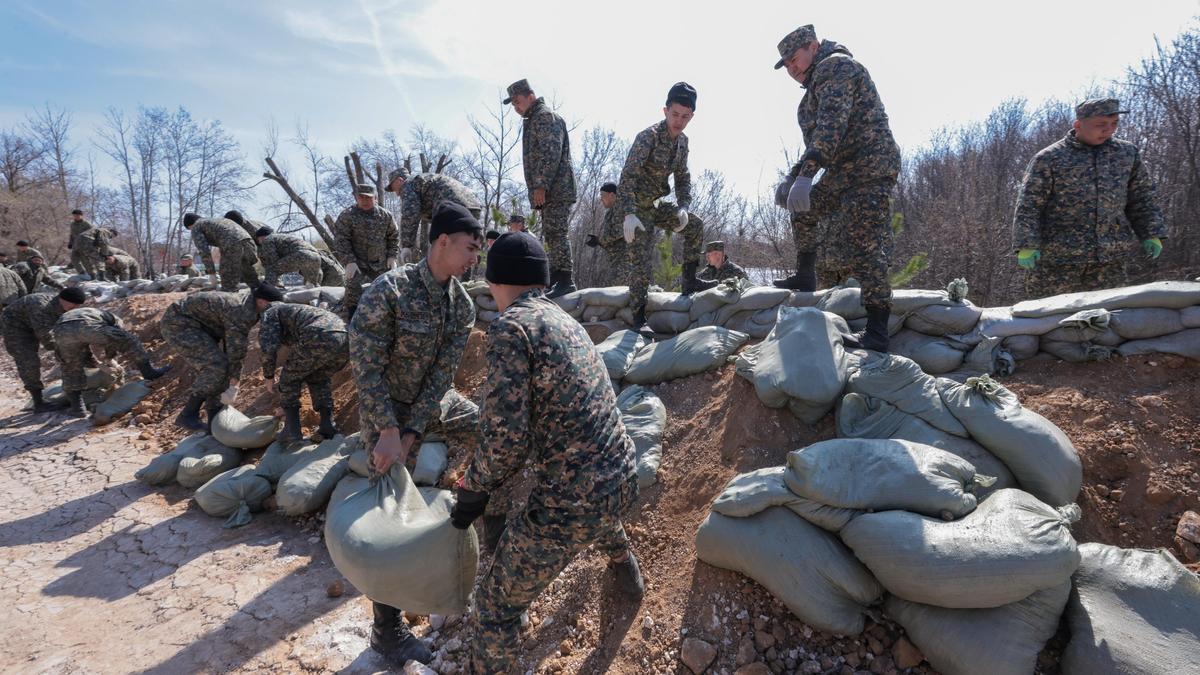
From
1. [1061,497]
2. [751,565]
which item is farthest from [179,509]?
[1061,497]

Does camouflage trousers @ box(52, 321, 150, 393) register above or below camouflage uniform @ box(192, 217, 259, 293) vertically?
below

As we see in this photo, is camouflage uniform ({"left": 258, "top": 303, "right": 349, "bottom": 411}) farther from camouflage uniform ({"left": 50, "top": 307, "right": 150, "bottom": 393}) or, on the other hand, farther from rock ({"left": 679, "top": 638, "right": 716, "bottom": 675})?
rock ({"left": 679, "top": 638, "right": 716, "bottom": 675})

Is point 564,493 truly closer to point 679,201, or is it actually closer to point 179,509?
point 679,201

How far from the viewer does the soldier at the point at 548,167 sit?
15.3ft

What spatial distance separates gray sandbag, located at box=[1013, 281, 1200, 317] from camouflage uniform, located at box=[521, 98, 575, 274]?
3.55m

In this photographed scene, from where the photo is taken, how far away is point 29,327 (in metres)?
6.03

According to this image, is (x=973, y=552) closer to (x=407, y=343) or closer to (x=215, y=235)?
(x=407, y=343)

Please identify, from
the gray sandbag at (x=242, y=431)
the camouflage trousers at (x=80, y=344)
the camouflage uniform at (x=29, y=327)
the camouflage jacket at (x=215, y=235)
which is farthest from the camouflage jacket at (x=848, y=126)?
the camouflage uniform at (x=29, y=327)

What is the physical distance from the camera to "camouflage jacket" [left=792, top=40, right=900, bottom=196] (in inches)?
116

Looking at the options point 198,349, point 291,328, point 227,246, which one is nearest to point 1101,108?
point 291,328

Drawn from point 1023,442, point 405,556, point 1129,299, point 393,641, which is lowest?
point 393,641

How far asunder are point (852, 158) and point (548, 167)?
101 inches

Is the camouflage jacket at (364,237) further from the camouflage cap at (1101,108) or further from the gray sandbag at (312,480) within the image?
the camouflage cap at (1101,108)

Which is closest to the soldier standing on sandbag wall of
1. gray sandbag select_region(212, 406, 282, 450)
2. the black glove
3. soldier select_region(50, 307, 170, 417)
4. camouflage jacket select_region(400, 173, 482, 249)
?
the black glove
